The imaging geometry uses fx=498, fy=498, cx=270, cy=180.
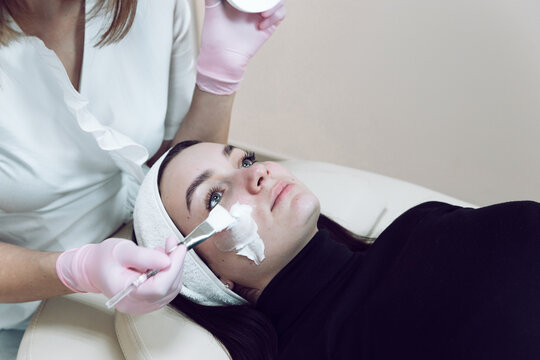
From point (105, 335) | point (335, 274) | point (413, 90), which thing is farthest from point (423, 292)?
point (413, 90)

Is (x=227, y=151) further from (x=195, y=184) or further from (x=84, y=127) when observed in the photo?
(x=84, y=127)

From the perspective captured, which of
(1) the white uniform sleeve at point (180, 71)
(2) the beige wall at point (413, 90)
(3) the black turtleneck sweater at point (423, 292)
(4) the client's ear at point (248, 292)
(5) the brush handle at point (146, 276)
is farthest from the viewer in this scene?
(2) the beige wall at point (413, 90)

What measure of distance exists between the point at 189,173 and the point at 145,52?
0.30 m

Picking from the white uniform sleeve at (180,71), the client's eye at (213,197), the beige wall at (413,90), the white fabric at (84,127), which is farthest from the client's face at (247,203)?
the beige wall at (413,90)

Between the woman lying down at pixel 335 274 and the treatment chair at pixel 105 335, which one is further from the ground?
the woman lying down at pixel 335 274

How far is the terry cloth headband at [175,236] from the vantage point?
1027 mm

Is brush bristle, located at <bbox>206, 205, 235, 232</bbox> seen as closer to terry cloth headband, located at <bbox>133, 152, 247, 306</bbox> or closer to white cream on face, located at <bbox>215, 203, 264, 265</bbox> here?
white cream on face, located at <bbox>215, 203, 264, 265</bbox>

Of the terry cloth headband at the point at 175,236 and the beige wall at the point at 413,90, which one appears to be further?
the beige wall at the point at 413,90

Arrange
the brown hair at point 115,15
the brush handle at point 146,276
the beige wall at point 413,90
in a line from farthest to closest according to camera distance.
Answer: the beige wall at point 413,90, the brown hair at point 115,15, the brush handle at point 146,276

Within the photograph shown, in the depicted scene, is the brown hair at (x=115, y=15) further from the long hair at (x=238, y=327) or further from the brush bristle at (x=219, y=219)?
the long hair at (x=238, y=327)

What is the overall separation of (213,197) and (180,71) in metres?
0.41

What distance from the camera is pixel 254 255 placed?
995mm

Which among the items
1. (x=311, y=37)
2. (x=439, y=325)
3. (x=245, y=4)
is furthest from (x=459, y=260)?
(x=311, y=37)

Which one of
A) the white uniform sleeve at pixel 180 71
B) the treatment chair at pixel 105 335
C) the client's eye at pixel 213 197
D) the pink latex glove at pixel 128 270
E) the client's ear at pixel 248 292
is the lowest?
the treatment chair at pixel 105 335
